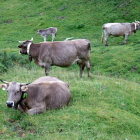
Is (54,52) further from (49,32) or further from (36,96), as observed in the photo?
(49,32)

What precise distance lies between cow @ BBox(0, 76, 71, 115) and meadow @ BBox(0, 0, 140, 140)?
0.26m

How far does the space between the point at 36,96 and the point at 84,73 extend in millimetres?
8137

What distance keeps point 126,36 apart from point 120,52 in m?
3.96

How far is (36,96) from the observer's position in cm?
809

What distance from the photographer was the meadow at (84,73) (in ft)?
23.1

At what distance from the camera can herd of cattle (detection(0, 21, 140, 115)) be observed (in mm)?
7789

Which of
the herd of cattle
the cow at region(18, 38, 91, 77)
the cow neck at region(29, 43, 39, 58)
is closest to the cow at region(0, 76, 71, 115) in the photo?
the herd of cattle

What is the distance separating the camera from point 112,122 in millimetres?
7605

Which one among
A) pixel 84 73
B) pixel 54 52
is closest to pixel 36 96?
pixel 54 52

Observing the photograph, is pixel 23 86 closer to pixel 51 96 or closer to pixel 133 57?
pixel 51 96

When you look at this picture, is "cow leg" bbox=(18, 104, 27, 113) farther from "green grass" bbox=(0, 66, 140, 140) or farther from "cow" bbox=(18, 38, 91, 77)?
"cow" bbox=(18, 38, 91, 77)

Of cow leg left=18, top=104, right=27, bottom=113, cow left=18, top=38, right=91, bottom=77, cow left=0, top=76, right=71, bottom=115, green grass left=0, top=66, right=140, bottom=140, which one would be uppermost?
cow left=18, top=38, right=91, bottom=77

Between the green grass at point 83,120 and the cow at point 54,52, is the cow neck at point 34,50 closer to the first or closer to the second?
the cow at point 54,52

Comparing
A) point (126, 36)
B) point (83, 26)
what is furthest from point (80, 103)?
point (83, 26)
